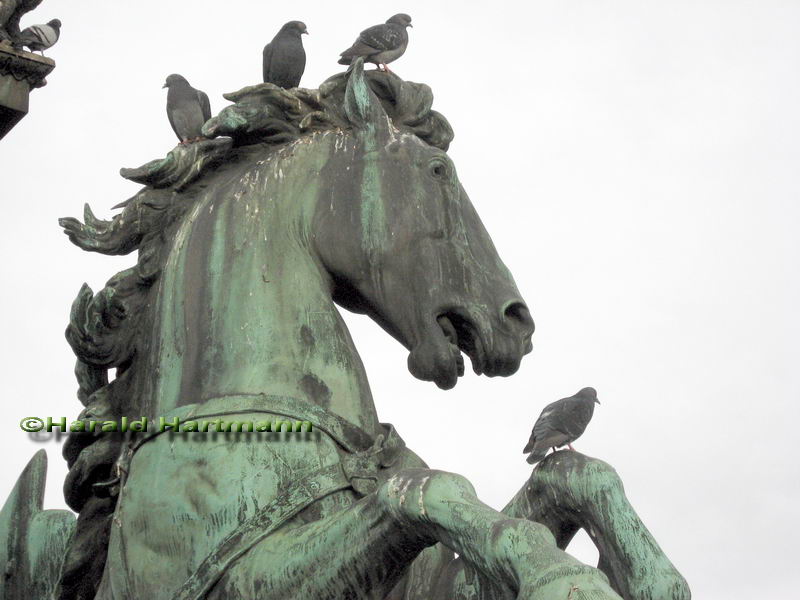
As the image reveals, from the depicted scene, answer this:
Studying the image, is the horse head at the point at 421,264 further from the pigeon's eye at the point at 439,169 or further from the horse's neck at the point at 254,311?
the horse's neck at the point at 254,311

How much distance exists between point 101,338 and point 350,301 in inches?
33.9

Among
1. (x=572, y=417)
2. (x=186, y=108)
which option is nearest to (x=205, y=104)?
(x=186, y=108)

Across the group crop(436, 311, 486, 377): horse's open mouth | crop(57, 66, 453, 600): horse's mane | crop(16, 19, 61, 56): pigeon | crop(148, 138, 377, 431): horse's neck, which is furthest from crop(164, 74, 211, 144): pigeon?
crop(436, 311, 486, 377): horse's open mouth

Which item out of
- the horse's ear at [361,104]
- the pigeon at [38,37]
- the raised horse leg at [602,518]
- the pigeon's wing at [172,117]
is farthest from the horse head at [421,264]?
the pigeon's wing at [172,117]

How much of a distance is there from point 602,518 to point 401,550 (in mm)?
750

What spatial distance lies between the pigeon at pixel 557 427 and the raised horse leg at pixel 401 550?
96 centimetres

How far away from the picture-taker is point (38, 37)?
742 cm

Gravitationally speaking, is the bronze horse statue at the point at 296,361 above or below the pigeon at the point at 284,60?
below

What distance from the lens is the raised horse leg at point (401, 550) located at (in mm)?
Answer: 4754

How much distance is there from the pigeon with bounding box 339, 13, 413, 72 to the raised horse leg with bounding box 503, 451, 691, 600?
2.68 meters

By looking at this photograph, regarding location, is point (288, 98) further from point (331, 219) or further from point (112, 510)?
point (112, 510)

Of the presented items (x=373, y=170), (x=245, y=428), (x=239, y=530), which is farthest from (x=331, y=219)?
(x=239, y=530)

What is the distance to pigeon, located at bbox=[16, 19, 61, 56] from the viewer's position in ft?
23.3

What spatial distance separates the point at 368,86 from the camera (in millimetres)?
6363
